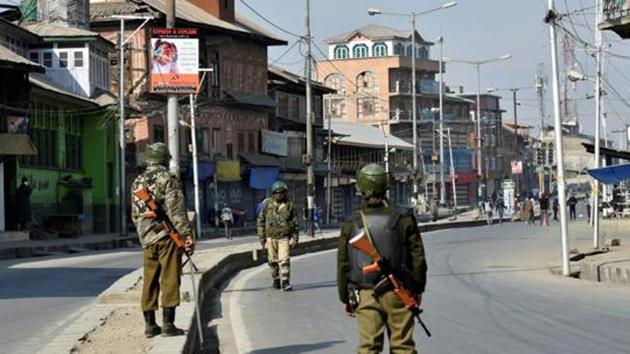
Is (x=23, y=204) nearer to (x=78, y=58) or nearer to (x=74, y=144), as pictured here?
(x=74, y=144)

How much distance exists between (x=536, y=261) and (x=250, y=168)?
43.1 m

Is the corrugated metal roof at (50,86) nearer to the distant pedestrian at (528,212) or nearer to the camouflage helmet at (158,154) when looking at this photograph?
the distant pedestrian at (528,212)

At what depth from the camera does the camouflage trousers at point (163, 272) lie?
1123cm

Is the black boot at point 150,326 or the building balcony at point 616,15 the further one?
the building balcony at point 616,15

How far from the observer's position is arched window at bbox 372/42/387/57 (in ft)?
438

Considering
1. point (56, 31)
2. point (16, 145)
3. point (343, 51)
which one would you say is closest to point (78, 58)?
point (56, 31)

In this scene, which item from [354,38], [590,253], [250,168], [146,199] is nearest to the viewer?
[146,199]

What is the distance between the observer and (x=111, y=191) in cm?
5966

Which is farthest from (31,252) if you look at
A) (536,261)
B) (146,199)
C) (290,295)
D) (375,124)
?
(375,124)

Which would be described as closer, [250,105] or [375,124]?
[250,105]

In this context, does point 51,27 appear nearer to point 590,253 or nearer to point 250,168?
point 250,168

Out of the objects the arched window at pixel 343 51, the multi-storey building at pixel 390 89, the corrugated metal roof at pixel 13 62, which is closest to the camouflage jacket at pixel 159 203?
the corrugated metal roof at pixel 13 62

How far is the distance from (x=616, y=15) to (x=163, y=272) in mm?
24355

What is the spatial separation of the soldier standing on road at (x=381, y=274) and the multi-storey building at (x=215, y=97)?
52906mm
